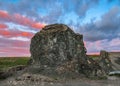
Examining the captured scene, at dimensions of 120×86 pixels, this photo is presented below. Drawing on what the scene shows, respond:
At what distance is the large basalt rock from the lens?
168 feet

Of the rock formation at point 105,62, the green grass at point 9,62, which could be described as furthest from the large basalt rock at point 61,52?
the green grass at point 9,62

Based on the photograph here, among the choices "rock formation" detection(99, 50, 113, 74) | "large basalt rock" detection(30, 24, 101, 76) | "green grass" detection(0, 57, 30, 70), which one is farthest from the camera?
"green grass" detection(0, 57, 30, 70)

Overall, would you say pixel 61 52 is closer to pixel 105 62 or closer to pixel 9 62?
pixel 105 62

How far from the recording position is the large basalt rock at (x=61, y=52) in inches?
2021

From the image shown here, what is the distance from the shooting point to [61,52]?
5222cm

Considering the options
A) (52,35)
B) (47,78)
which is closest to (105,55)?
(52,35)

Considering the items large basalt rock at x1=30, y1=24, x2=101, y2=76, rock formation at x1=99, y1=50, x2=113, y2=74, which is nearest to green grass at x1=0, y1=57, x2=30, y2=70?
large basalt rock at x1=30, y1=24, x2=101, y2=76

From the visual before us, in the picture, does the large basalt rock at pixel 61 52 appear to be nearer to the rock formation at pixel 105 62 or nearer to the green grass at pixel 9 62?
the rock formation at pixel 105 62

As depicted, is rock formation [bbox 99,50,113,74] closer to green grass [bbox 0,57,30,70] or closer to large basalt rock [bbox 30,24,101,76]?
large basalt rock [bbox 30,24,101,76]

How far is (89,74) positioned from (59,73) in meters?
5.63

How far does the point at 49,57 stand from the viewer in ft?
172

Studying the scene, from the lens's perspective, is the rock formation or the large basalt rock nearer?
the large basalt rock

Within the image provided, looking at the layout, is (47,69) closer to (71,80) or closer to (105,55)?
(71,80)

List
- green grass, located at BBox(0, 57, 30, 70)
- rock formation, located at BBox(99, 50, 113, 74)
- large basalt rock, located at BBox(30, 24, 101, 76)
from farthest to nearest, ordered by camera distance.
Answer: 1. green grass, located at BBox(0, 57, 30, 70)
2. rock formation, located at BBox(99, 50, 113, 74)
3. large basalt rock, located at BBox(30, 24, 101, 76)
